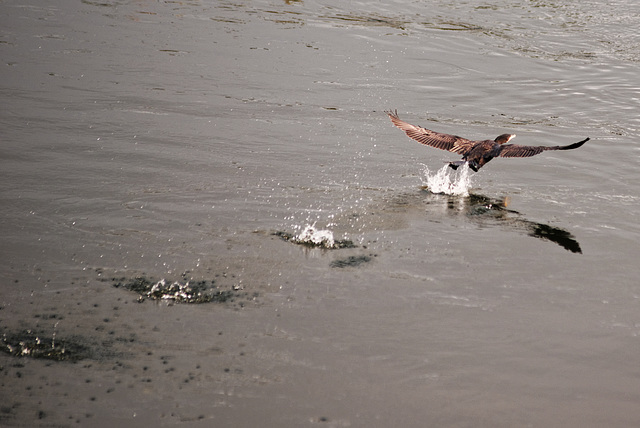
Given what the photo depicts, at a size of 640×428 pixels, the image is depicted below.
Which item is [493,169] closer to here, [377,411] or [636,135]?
[636,135]

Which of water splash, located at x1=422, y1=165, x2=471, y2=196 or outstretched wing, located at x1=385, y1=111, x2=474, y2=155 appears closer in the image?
outstretched wing, located at x1=385, y1=111, x2=474, y2=155

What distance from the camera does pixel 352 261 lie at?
6832mm

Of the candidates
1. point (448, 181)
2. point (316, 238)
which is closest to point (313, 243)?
point (316, 238)

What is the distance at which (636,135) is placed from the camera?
36.7 ft

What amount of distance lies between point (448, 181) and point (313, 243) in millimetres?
2560

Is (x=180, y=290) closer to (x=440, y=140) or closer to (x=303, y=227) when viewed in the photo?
(x=303, y=227)

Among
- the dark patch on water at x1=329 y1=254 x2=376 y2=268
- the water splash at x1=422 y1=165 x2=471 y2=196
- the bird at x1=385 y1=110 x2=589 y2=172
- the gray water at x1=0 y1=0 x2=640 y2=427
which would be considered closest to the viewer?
the gray water at x1=0 y1=0 x2=640 y2=427

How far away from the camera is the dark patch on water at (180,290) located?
19.6ft

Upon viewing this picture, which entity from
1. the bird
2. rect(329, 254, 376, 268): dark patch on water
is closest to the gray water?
rect(329, 254, 376, 268): dark patch on water

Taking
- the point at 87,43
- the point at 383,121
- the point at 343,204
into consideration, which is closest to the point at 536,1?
the point at 383,121

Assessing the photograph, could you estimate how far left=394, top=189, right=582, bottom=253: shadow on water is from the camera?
7.75 metres

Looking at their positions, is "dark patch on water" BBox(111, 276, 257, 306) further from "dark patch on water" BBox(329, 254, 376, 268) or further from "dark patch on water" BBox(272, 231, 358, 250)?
"dark patch on water" BBox(272, 231, 358, 250)

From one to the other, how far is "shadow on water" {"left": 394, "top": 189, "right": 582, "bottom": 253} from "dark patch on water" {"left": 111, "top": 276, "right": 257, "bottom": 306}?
2.84 metres

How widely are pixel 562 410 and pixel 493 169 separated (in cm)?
533
